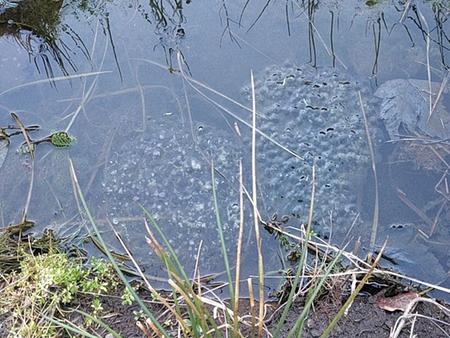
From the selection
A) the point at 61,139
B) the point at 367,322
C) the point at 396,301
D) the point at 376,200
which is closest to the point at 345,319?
the point at 367,322

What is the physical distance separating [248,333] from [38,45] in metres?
1.58

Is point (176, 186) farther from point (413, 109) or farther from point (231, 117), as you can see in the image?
point (413, 109)

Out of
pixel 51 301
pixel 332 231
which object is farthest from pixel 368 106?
pixel 51 301

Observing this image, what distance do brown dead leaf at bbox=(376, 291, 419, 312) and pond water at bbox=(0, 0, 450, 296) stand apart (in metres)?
0.10

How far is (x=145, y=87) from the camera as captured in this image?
2256mm

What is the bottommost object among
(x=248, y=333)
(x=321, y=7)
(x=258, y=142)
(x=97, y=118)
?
(x=248, y=333)

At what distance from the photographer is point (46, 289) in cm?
175

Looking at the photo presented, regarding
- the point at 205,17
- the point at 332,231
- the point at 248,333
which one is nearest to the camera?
the point at 248,333

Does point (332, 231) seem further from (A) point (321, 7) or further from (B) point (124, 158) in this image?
(A) point (321, 7)

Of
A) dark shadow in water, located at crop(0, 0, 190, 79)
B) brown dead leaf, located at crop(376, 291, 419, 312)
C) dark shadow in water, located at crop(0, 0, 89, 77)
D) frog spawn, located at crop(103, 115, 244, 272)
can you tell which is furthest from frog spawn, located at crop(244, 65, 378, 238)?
dark shadow in water, located at crop(0, 0, 89, 77)

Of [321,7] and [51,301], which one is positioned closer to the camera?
[51,301]

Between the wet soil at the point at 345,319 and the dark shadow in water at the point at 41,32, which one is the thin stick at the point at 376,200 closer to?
the wet soil at the point at 345,319

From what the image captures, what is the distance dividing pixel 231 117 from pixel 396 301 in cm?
91

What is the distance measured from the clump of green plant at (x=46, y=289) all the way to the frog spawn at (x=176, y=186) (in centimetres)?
20
